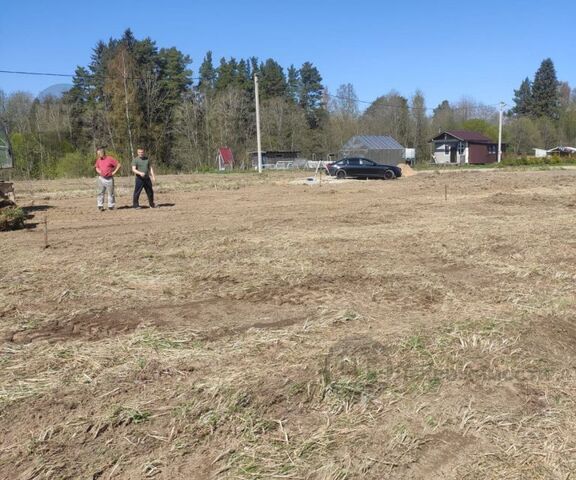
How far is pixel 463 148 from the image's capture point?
75750mm

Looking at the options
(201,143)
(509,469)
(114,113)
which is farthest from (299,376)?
(201,143)

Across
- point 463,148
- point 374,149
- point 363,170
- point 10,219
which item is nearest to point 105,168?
point 10,219

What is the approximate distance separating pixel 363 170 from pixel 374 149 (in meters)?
24.7

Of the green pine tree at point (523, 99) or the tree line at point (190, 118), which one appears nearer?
the tree line at point (190, 118)

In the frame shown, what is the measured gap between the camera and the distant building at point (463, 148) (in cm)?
7556

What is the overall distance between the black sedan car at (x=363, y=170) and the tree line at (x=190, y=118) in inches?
876

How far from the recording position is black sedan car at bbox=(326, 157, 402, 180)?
31.6m

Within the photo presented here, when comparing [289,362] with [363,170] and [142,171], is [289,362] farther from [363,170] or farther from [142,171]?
[363,170]

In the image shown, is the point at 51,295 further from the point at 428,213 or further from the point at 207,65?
the point at 207,65

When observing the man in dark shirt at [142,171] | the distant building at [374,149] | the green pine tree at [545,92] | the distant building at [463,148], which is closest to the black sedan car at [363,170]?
the man in dark shirt at [142,171]

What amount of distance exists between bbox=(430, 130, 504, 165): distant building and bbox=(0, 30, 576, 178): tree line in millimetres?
2479

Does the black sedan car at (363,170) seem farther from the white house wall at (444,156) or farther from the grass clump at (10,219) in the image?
the white house wall at (444,156)

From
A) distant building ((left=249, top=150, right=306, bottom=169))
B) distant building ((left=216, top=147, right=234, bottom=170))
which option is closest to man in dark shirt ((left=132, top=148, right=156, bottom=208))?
distant building ((left=216, top=147, right=234, bottom=170))

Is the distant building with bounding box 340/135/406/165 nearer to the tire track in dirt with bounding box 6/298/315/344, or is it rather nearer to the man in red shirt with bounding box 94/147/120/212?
the man in red shirt with bounding box 94/147/120/212
